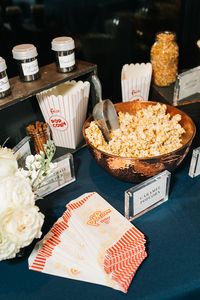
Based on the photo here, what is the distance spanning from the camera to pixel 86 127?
102 centimetres

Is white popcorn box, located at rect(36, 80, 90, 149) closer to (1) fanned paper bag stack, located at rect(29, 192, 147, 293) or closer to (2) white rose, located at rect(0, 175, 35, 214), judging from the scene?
(1) fanned paper bag stack, located at rect(29, 192, 147, 293)

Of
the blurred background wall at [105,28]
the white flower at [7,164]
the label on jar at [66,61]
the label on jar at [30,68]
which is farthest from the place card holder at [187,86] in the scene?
the white flower at [7,164]

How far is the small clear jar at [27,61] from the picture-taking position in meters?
0.95

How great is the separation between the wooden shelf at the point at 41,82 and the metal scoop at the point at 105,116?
63 mm

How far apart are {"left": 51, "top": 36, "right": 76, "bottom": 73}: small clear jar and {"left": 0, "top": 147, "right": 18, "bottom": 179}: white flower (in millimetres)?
442

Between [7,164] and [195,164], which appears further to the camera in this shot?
[195,164]

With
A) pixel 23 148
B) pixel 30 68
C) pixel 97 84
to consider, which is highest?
pixel 30 68

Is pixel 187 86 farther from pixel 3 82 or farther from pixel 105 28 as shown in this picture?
pixel 3 82

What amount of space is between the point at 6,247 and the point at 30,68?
1.89ft

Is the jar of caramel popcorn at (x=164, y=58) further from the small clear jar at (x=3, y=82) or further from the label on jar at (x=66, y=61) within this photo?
the small clear jar at (x=3, y=82)

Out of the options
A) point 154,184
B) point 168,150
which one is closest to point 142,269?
point 154,184

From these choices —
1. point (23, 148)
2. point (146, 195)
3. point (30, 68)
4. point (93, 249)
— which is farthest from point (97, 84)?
point (93, 249)

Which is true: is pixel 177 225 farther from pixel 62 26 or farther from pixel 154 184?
pixel 62 26

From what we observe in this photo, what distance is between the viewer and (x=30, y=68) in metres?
0.98
